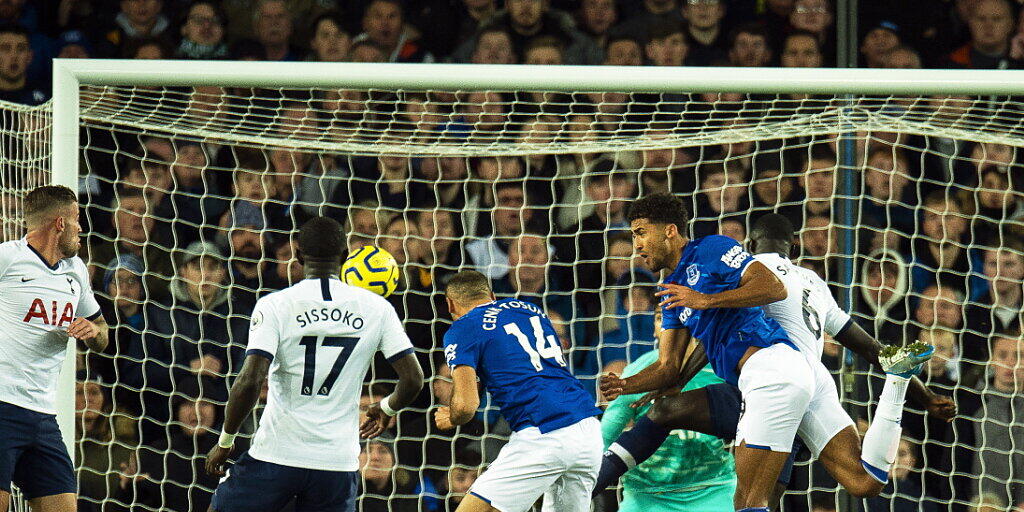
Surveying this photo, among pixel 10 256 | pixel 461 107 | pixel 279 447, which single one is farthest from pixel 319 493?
pixel 461 107

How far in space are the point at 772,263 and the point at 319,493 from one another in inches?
79.0

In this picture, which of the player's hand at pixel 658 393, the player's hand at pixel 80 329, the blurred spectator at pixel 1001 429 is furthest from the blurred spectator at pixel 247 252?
the blurred spectator at pixel 1001 429

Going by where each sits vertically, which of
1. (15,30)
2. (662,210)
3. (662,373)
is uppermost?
(15,30)

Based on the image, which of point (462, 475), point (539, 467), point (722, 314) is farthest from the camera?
point (462, 475)

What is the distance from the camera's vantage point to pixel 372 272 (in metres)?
5.50

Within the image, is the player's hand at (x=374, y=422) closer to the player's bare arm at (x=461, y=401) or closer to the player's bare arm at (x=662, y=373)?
the player's bare arm at (x=461, y=401)

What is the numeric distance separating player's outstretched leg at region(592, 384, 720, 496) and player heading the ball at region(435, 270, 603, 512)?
10.2 inches

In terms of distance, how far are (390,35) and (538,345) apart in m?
3.77

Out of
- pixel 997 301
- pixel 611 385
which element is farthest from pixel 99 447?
pixel 997 301

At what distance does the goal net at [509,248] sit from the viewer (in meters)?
6.46

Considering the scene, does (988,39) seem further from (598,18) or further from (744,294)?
(744,294)

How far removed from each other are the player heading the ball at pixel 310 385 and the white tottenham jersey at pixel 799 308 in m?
1.51

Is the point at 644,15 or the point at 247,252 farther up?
the point at 644,15

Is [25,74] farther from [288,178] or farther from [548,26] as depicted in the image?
[548,26]
